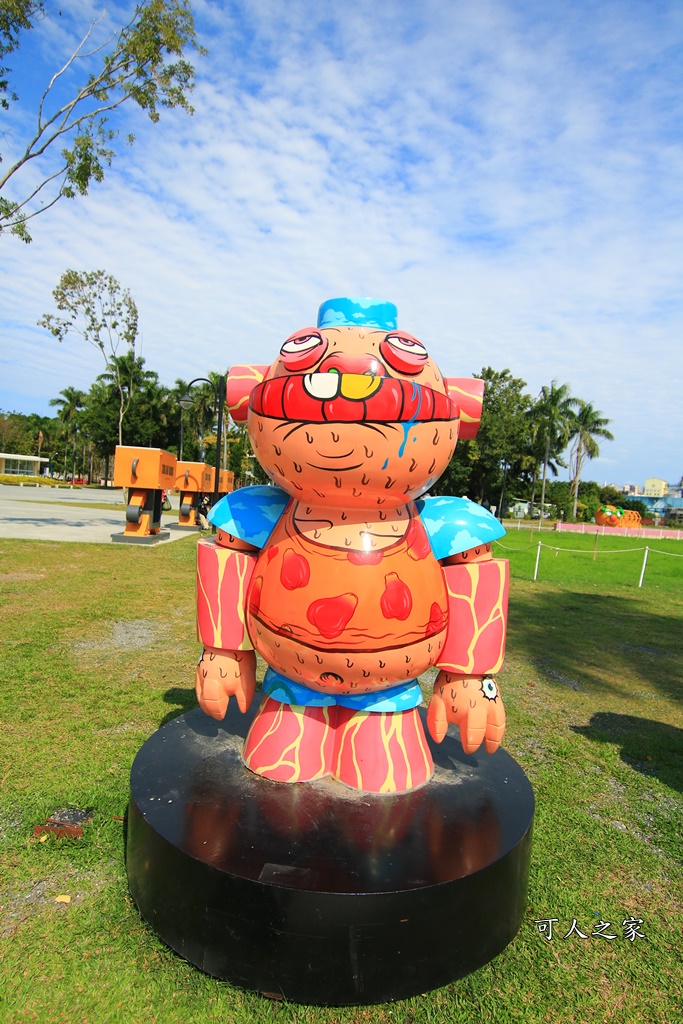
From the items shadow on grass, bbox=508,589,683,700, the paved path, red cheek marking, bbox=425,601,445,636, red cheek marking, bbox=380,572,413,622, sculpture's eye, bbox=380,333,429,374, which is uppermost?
sculpture's eye, bbox=380,333,429,374

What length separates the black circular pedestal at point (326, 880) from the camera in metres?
1.96

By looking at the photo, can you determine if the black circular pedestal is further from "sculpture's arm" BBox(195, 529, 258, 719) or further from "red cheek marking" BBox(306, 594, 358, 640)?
"red cheek marking" BBox(306, 594, 358, 640)

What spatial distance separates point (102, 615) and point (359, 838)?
569 centimetres

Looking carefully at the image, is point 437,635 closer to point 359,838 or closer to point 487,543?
point 487,543

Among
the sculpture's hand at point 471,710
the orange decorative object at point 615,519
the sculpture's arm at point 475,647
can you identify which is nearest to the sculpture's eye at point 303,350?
the sculpture's arm at point 475,647

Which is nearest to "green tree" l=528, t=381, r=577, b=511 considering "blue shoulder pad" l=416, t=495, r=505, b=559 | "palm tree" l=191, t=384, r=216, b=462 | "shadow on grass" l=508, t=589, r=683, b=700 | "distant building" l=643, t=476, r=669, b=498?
"palm tree" l=191, t=384, r=216, b=462

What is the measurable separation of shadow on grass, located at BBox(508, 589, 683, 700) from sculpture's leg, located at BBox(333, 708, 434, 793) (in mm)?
3727

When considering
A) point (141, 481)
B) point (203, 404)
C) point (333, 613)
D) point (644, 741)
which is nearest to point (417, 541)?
point (333, 613)

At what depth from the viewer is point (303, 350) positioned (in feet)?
7.38

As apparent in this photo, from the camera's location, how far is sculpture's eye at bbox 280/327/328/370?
7.30 ft

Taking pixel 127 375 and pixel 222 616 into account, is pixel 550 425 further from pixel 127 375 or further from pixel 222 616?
pixel 222 616

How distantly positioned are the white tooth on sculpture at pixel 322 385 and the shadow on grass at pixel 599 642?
4.72m

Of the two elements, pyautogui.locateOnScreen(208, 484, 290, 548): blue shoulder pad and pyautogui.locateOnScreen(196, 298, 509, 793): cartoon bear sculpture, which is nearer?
pyautogui.locateOnScreen(196, 298, 509, 793): cartoon bear sculpture

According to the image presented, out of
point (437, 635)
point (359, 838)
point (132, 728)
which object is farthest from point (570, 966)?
point (132, 728)
